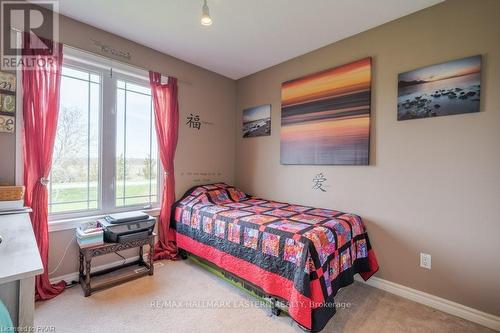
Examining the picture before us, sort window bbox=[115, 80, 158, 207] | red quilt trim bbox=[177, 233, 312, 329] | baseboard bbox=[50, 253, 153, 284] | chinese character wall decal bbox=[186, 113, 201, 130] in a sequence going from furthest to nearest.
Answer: chinese character wall decal bbox=[186, 113, 201, 130]
window bbox=[115, 80, 158, 207]
baseboard bbox=[50, 253, 153, 284]
red quilt trim bbox=[177, 233, 312, 329]

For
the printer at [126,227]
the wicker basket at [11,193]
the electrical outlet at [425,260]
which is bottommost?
the electrical outlet at [425,260]

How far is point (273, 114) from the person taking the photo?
326cm

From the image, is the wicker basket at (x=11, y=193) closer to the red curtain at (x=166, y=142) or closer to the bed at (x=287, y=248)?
the red curtain at (x=166, y=142)

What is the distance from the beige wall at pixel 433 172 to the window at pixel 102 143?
221 centimetres

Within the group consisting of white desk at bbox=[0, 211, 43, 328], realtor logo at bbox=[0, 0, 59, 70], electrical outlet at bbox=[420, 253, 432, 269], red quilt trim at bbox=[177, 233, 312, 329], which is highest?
realtor logo at bbox=[0, 0, 59, 70]

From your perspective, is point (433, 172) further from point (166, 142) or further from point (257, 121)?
point (166, 142)

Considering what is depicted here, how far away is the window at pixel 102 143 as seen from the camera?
2309 millimetres

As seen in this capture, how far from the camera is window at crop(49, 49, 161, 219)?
2309mm

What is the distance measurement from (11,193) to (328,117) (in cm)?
296

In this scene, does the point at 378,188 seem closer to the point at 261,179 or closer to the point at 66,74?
the point at 261,179

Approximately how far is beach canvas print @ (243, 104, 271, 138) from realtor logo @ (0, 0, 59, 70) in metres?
2.31

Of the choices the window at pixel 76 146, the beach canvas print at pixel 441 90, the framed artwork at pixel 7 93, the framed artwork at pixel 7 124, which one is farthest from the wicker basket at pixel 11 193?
the beach canvas print at pixel 441 90

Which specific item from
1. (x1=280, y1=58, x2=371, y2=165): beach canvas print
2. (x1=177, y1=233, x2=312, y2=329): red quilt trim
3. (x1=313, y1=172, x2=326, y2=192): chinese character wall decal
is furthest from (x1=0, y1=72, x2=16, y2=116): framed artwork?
(x1=313, y1=172, x2=326, y2=192): chinese character wall decal

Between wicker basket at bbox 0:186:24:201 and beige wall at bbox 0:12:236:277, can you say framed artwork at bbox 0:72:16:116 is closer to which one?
beige wall at bbox 0:12:236:277
